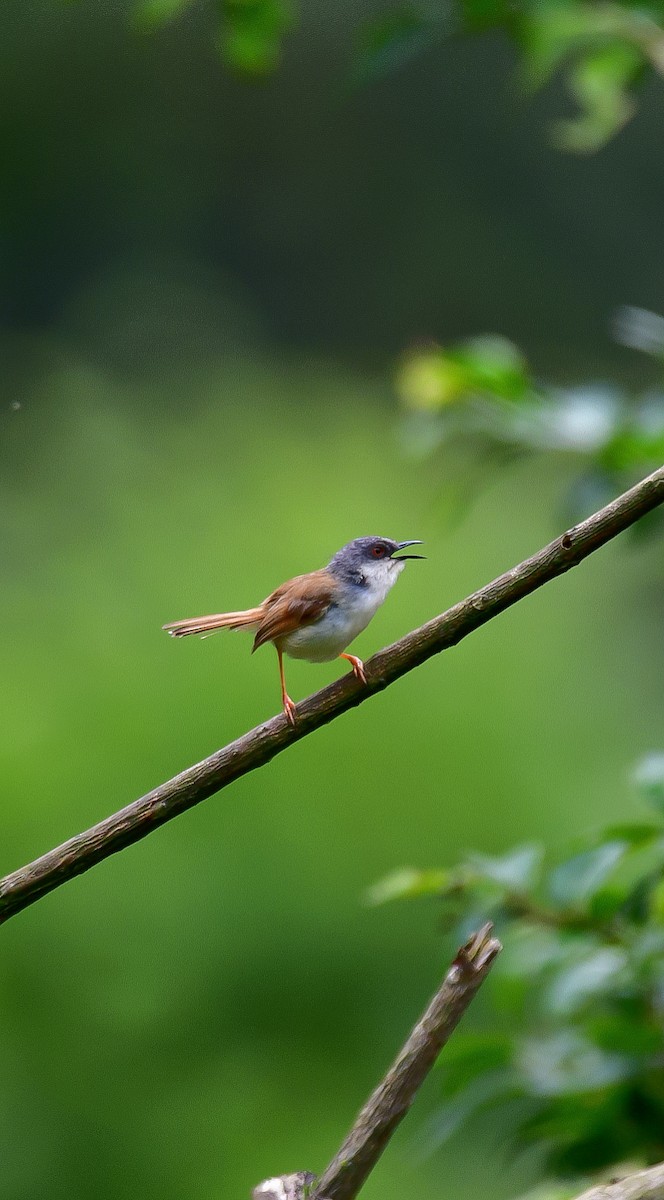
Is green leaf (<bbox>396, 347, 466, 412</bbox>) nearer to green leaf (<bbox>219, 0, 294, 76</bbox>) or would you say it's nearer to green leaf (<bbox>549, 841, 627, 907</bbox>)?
green leaf (<bbox>219, 0, 294, 76</bbox>)

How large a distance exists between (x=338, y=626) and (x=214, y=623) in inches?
6.7

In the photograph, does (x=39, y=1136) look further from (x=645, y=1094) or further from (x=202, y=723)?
(x=645, y=1094)

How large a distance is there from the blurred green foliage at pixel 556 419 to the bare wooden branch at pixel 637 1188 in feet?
3.08

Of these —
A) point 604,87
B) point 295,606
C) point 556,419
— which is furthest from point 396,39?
point 295,606

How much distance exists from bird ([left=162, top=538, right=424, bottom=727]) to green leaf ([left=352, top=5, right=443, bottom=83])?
2.60 ft

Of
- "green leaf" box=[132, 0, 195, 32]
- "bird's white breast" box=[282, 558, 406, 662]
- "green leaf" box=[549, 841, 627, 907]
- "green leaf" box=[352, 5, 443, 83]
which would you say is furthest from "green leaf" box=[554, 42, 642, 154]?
"green leaf" box=[549, 841, 627, 907]

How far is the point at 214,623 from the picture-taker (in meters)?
1.70

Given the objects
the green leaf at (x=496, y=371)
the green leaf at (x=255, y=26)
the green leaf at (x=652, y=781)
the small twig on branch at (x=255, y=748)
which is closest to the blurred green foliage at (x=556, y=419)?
the green leaf at (x=496, y=371)

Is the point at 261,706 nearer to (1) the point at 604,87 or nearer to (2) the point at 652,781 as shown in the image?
(1) the point at 604,87

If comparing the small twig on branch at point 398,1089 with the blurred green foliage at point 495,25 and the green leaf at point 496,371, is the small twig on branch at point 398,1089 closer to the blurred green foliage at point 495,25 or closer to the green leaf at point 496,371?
the green leaf at point 496,371

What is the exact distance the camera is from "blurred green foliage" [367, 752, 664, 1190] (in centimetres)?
150

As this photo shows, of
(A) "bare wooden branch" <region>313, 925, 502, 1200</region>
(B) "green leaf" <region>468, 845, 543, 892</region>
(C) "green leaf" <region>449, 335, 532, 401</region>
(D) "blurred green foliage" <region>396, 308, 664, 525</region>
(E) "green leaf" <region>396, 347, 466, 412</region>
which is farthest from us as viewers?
(E) "green leaf" <region>396, 347, 466, 412</region>

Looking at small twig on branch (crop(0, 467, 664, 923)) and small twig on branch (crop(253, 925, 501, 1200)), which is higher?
small twig on branch (crop(0, 467, 664, 923))

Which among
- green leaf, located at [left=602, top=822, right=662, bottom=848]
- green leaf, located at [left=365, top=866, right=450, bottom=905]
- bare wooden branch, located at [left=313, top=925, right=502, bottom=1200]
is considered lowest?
bare wooden branch, located at [left=313, top=925, right=502, bottom=1200]
